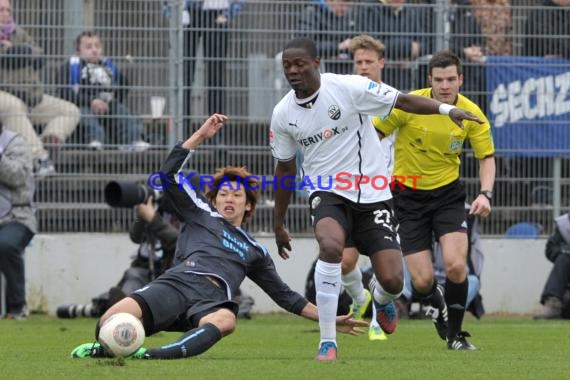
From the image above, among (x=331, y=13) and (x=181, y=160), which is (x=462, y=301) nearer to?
(x=181, y=160)

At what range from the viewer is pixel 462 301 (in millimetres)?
10922

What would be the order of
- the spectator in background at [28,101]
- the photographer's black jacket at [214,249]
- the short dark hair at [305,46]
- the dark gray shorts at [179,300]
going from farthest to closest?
1. the spectator in background at [28,101]
2. the photographer's black jacket at [214,249]
3. the short dark hair at [305,46]
4. the dark gray shorts at [179,300]

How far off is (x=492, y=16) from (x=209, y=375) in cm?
1021

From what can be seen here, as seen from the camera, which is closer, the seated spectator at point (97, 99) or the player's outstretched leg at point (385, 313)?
the player's outstretched leg at point (385, 313)

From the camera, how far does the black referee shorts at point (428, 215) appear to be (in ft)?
36.6

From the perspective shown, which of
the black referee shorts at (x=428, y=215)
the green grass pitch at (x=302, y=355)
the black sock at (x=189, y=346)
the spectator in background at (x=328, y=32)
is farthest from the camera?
the spectator in background at (x=328, y=32)

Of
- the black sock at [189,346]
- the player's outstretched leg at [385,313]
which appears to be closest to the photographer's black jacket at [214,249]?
the black sock at [189,346]

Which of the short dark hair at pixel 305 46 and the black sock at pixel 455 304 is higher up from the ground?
the short dark hair at pixel 305 46

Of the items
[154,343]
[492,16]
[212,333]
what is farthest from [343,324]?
[492,16]

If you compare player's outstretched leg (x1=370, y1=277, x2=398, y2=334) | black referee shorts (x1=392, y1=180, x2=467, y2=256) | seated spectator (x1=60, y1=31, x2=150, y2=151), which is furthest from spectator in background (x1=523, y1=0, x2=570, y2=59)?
player's outstretched leg (x1=370, y1=277, x2=398, y2=334)

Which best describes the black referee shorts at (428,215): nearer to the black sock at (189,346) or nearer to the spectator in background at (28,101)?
the black sock at (189,346)

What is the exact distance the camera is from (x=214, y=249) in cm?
974

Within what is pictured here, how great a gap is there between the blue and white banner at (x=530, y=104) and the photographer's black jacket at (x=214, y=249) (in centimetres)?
771

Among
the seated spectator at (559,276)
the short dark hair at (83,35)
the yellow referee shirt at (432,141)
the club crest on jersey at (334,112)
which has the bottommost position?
the seated spectator at (559,276)
